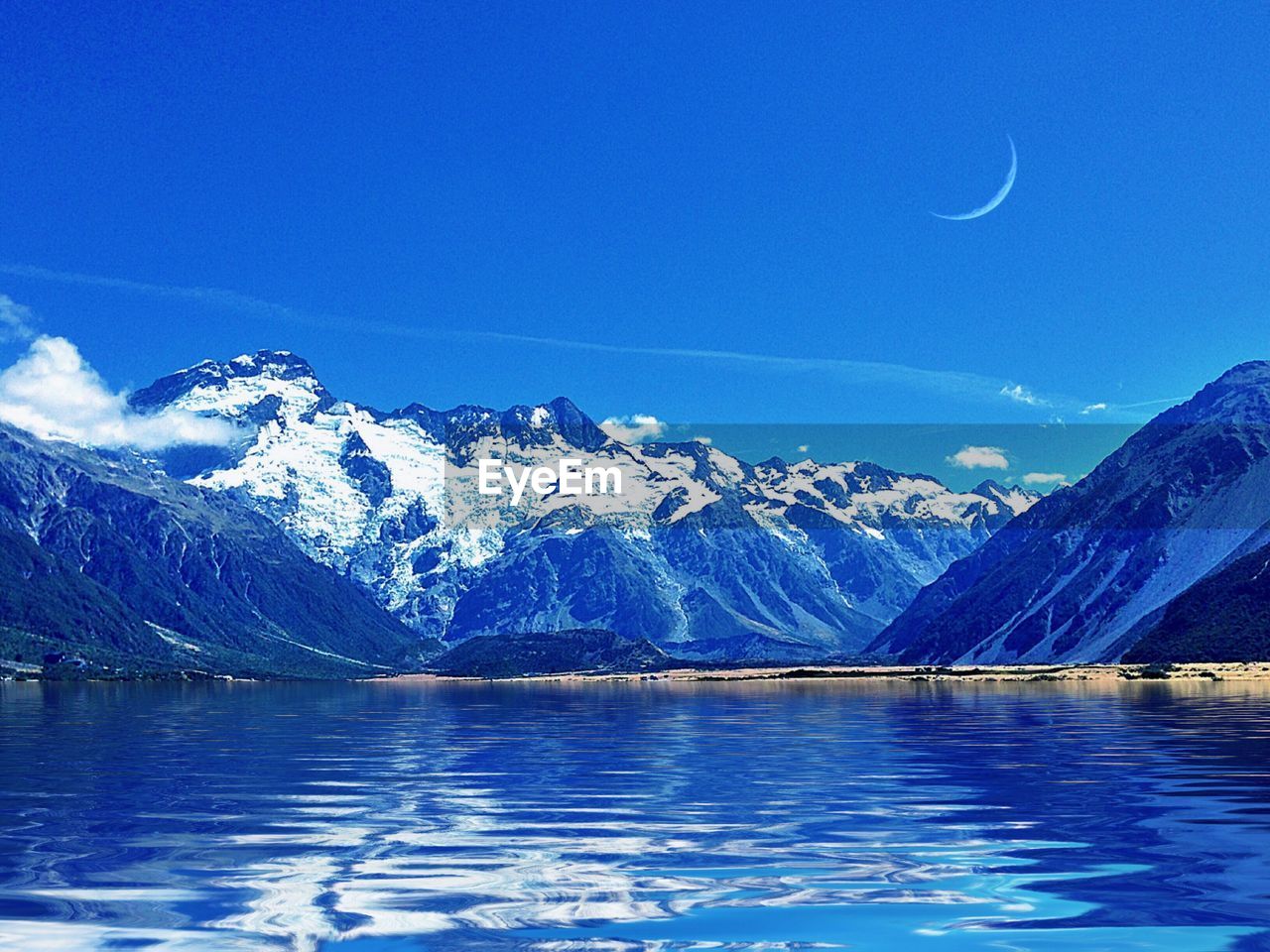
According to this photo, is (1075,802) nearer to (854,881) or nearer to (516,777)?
(854,881)

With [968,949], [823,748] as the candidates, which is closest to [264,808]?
[968,949]

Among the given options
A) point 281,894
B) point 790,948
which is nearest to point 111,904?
point 281,894

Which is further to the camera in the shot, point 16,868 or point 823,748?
point 823,748

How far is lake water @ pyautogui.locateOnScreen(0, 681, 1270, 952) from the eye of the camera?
31078 mm

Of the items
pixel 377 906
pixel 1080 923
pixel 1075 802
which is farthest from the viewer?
pixel 1075 802

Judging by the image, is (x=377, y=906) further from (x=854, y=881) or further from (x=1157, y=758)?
(x=1157, y=758)

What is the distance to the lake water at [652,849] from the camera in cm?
3108

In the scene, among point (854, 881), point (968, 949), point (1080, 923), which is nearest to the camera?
point (968, 949)

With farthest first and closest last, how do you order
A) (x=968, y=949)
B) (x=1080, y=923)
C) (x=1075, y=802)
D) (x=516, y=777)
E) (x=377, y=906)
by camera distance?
(x=516, y=777), (x=1075, y=802), (x=377, y=906), (x=1080, y=923), (x=968, y=949)

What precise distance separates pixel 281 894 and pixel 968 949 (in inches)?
714

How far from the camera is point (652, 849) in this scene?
4372 centimetres

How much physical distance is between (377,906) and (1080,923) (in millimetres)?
17300

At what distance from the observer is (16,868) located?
39812 mm

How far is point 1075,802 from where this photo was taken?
55.6 metres
